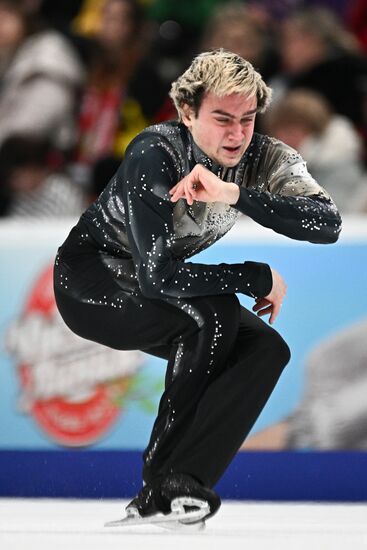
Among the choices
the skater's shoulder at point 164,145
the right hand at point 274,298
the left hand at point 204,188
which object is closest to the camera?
the left hand at point 204,188

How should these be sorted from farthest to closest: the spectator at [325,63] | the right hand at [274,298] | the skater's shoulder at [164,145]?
the spectator at [325,63], the right hand at [274,298], the skater's shoulder at [164,145]

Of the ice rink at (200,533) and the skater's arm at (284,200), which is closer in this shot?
the ice rink at (200,533)

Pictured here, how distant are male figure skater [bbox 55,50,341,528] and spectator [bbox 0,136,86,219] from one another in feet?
6.50

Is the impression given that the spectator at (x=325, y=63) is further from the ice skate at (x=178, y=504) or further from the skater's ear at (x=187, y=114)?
the ice skate at (x=178, y=504)

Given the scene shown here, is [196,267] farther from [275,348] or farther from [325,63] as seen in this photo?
[325,63]

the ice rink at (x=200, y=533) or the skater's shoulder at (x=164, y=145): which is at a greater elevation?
the skater's shoulder at (x=164, y=145)

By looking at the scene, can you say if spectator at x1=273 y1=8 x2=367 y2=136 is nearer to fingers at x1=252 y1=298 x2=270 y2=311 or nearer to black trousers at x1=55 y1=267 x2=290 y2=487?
fingers at x1=252 y1=298 x2=270 y2=311

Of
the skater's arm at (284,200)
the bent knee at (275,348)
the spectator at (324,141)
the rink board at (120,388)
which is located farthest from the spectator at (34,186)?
the skater's arm at (284,200)

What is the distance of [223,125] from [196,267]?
417 mm

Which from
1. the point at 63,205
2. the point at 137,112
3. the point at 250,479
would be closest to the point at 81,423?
the point at 250,479

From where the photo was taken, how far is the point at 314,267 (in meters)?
4.95

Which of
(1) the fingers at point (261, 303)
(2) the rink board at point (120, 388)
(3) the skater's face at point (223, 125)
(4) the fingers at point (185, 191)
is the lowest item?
(2) the rink board at point (120, 388)

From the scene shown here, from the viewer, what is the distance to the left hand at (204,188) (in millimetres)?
3242

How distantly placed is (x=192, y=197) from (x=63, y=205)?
2.45m
